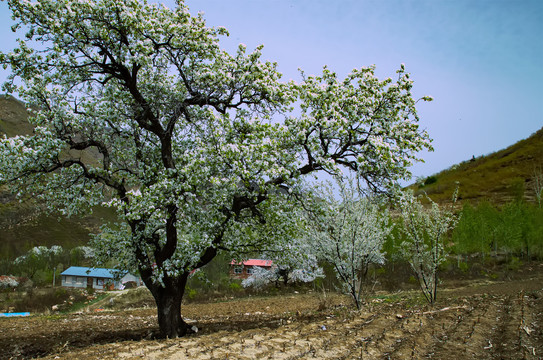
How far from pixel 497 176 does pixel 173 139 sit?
101 metres

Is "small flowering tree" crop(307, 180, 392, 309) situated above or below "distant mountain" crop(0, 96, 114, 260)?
below

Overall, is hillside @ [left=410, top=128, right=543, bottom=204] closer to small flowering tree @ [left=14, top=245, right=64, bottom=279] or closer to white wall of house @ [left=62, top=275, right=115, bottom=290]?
white wall of house @ [left=62, top=275, right=115, bottom=290]

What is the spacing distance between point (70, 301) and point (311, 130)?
31438mm

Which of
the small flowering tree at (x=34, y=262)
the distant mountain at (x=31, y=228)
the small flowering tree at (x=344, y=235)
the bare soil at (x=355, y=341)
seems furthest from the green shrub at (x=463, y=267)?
the distant mountain at (x=31, y=228)

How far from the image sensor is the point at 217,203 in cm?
1095

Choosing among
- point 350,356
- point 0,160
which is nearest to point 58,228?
point 0,160

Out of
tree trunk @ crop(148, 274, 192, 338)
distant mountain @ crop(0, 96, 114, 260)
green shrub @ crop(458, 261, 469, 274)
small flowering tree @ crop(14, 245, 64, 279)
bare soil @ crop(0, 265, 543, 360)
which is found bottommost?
green shrub @ crop(458, 261, 469, 274)

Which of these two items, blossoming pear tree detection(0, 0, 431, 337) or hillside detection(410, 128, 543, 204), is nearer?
blossoming pear tree detection(0, 0, 431, 337)

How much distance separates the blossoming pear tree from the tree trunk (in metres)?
0.04

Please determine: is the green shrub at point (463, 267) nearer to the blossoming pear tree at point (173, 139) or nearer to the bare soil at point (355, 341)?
the bare soil at point (355, 341)

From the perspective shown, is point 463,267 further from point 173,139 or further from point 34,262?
point 34,262

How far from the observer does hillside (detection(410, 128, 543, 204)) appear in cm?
8169

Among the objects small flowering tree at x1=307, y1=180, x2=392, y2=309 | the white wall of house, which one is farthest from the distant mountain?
small flowering tree at x1=307, y1=180, x2=392, y2=309

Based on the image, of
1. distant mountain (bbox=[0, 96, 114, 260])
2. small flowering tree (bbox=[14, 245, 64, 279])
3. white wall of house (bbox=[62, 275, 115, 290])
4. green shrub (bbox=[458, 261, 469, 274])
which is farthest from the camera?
distant mountain (bbox=[0, 96, 114, 260])
